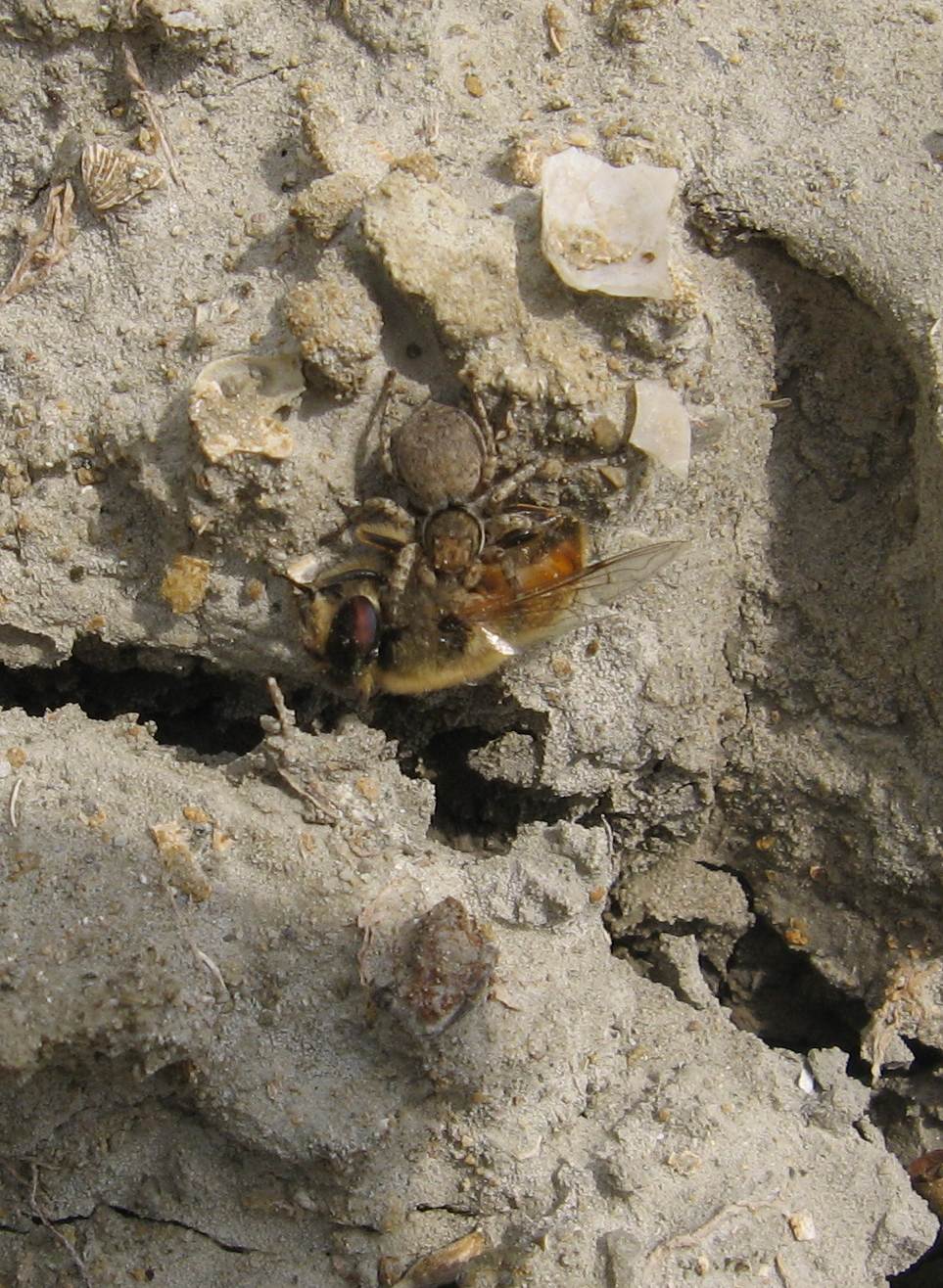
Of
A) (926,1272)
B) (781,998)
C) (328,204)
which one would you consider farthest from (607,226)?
(926,1272)

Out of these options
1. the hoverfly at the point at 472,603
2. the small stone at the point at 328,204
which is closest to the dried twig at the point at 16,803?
the hoverfly at the point at 472,603

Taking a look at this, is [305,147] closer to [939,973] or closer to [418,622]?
[418,622]

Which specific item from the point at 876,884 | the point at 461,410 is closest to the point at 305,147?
the point at 461,410

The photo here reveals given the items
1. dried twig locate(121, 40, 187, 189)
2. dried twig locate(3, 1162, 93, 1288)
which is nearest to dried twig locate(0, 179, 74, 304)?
dried twig locate(121, 40, 187, 189)

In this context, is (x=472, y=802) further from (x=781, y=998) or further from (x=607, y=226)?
(x=607, y=226)

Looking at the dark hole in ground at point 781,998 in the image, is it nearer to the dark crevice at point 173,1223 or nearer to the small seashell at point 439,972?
the small seashell at point 439,972

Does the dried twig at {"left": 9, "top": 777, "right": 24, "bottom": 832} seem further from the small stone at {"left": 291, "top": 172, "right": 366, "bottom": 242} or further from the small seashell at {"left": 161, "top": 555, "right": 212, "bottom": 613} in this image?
the small stone at {"left": 291, "top": 172, "right": 366, "bottom": 242}
